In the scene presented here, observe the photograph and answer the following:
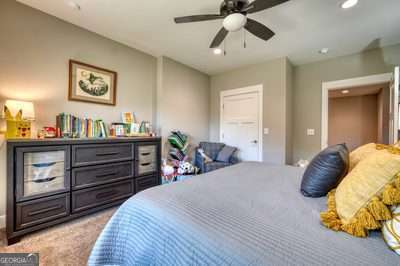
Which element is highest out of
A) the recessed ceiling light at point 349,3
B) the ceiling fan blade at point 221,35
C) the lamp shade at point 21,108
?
the recessed ceiling light at point 349,3

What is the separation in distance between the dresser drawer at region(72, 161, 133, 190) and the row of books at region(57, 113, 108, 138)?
496 millimetres

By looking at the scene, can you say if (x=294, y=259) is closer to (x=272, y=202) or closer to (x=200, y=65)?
(x=272, y=202)

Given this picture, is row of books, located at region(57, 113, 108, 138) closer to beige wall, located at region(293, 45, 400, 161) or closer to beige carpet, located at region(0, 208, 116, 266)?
beige carpet, located at region(0, 208, 116, 266)

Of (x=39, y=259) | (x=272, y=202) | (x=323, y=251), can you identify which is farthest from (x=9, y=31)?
(x=323, y=251)

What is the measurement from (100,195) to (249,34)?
3.05 m

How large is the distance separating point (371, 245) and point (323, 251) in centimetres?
19

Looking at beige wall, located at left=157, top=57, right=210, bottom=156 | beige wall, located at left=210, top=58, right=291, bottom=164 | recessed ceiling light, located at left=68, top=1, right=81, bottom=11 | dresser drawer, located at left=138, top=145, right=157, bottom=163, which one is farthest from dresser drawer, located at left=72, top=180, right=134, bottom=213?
beige wall, located at left=210, top=58, right=291, bottom=164

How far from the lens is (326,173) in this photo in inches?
41.0

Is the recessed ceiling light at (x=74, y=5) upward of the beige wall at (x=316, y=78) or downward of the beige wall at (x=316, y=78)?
upward

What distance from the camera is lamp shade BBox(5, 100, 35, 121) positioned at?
70.5 inches

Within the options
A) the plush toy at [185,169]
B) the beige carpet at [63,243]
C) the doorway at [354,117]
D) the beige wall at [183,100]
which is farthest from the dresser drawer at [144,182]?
the doorway at [354,117]

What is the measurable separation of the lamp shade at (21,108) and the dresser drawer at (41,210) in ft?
2.97

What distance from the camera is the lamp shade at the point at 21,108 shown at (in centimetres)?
179

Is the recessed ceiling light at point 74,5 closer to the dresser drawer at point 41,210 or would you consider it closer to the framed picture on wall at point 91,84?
the framed picture on wall at point 91,84
